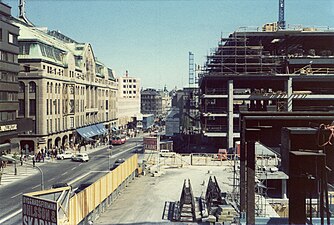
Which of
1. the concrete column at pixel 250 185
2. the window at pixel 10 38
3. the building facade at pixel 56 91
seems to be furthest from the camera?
the building facade at pixel 56 91

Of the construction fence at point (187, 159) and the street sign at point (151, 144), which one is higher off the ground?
the street sign at point (151, 144)

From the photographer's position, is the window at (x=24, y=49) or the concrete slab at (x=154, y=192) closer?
the concrete slab at (x=154, y=192)

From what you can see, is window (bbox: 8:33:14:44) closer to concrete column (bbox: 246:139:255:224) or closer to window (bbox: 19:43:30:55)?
window (bbox: 19:43:30:55)

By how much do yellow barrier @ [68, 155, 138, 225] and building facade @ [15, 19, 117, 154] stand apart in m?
26.6

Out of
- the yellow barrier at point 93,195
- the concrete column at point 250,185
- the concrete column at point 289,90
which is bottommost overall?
the yellow barrier at point 93,195

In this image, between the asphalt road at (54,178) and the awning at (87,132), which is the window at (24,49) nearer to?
the asphalt road at (54,178)

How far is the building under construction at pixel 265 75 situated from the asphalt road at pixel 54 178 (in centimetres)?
1672

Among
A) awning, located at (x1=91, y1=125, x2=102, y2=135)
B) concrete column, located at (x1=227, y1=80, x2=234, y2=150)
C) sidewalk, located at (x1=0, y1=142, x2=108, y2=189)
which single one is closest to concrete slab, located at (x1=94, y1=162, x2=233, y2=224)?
concrete column, located at (x1=227, y1=80, x2=234, y2=150)

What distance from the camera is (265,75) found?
61.3 meters

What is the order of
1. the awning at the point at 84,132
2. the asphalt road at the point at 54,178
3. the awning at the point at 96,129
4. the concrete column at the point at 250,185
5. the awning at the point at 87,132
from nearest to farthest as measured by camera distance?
1. the concrete column at the point at 250,185
2. the asphalt road at the point at 54,178
3. the awning at the point at 84,132
4. the awning at the point at 87,132
5. the awning at the point at 96,129

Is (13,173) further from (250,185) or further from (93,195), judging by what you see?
(250,185)

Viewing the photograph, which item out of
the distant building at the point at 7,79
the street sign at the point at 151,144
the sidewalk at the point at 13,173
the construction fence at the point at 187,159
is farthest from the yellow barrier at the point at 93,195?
the distant building at the point at 7,79

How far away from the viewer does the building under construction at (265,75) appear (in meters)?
61.2

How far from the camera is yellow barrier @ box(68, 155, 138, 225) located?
2172 centimetres
